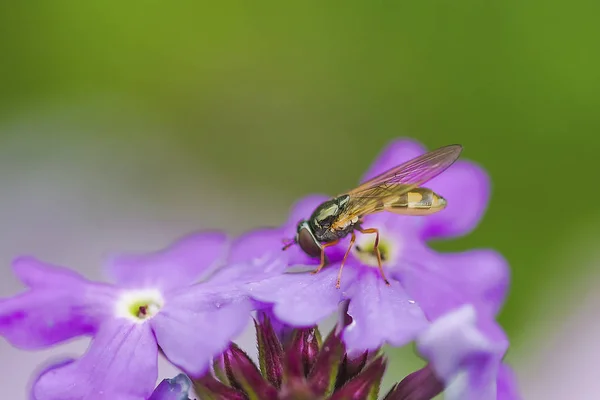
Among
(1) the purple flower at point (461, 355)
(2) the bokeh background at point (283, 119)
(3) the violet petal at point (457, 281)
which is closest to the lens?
(1) the purple flower at point (461, 355)

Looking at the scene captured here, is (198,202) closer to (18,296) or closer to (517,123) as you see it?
(517,123)

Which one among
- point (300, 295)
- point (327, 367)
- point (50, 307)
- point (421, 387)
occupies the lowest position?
point (421, 387)

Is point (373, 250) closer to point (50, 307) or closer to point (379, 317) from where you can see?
point (379, 317)

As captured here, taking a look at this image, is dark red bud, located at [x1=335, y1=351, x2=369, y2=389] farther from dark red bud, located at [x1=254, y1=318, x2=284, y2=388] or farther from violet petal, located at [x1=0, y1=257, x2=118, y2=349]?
violet petal, located at [x1=0, y1=257, x2=118, y2=349]

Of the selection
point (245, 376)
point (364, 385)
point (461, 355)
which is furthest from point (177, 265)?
point (461, 355)

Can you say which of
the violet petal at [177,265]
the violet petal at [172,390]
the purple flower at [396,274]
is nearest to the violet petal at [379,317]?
the purple flower at [396,274]

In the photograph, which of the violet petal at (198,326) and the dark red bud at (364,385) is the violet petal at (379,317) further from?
the violet petal at (198,326)
